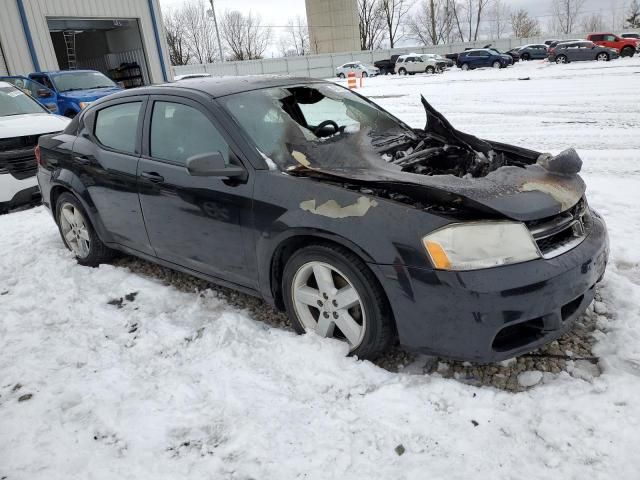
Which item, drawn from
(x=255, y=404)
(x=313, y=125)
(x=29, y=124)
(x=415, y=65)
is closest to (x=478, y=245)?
(x=255, y=404)

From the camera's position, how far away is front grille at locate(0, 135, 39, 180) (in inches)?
248

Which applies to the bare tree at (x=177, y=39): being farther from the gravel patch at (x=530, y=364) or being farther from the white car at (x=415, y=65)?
the gravel patch at (x=530, y=364)

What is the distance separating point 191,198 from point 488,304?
6.46 ft

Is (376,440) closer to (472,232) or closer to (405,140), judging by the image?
(472,232)

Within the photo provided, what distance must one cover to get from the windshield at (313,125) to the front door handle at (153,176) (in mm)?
699

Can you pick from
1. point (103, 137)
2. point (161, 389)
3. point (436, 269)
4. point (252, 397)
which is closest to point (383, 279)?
point (436, 269)

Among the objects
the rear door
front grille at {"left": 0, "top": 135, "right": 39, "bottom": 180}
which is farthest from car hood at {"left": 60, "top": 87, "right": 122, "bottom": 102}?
the rear door

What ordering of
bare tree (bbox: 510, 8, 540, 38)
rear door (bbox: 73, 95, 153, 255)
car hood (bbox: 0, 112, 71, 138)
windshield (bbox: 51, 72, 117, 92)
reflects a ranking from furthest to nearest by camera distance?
bare tree (bbox: 510, 8, 540, 38), windshield (bbox: 51, 72, 117, 92), car hood (bbox: 0, 112, 71, 138), rear door (bbox: 73, 95, 153, 255)

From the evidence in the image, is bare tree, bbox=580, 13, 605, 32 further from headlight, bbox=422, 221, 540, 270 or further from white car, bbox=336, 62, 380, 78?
headlight, bbox=422, 221, 540, 270

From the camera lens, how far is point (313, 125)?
3.53m

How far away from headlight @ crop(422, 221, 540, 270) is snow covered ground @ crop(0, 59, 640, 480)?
2.18ft

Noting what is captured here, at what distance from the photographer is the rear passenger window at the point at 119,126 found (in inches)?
148

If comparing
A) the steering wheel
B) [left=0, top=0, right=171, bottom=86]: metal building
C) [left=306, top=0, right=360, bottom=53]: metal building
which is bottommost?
the steering wheel

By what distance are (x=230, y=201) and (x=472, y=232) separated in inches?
57.7
